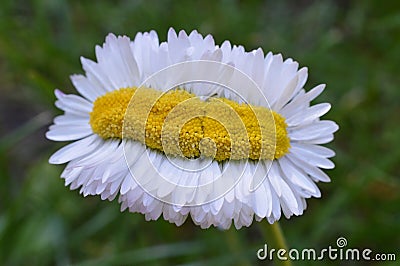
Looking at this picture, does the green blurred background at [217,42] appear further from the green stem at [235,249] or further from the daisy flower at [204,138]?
the daisy flower at [204,138]

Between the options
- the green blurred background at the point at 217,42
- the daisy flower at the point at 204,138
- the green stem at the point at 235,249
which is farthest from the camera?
the green blurred background at the point at 217,42

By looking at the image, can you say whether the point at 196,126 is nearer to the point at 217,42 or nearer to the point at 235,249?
the point at 235,249

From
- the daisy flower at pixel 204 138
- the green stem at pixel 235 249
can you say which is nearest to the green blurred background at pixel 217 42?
the green stem at pixel 235 249

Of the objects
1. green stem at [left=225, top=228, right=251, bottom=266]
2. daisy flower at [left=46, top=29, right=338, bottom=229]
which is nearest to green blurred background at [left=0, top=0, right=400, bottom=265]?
green stem at [left=225, top=228, right=251, bottom=266]

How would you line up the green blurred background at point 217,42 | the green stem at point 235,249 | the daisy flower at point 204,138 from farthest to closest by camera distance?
the green blurred background at point 217,42
the green stem at point 235,249
the daisy flower at point 204,138

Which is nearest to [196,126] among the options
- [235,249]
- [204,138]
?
[204,138]

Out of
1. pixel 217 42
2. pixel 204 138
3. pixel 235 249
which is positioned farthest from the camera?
pixel 217 42

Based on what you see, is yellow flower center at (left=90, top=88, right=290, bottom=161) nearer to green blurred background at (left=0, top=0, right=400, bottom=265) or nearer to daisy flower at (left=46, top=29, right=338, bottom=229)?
daisy flower at (left=46, top=29, right=338, bottom=229)
